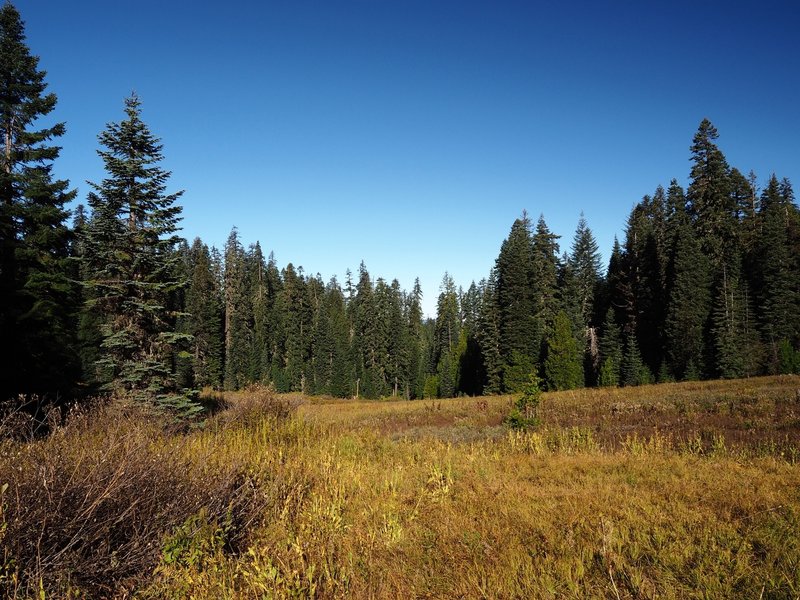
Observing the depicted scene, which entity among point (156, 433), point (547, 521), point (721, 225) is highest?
point (721, 225)

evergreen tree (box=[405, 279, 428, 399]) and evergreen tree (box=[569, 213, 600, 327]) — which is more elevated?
evergreen tree (box=[569, 213, 600, 327])

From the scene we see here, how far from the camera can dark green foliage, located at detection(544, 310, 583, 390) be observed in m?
39.1

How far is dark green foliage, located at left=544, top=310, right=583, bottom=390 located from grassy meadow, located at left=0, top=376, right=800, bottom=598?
107 feet

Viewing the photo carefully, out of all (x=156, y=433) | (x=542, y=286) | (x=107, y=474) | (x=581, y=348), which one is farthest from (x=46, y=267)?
(x=581, y=348)

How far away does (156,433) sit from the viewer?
6254mm

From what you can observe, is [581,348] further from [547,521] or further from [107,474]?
[107,474]

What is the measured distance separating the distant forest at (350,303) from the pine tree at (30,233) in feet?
0.22

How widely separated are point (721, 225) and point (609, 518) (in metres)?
44.8

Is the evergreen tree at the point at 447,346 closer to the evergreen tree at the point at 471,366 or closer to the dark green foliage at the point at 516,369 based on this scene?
the evergreen tree at the point at 471,366

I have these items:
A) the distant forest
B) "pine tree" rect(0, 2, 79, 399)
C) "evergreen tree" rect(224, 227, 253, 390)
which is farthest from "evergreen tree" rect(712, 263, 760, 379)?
"evergreen tree" rect(224, 227, 253, 390)

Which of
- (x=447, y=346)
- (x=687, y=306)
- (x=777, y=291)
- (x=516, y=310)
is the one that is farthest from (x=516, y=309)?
(x=447, y=346)

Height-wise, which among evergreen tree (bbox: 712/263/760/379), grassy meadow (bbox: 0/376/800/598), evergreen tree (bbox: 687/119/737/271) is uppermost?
evergreen tree (bbox: 687/119/737/271)

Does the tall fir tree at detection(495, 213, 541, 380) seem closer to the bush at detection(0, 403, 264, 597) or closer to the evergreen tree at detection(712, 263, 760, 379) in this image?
the evergreen tree at detection(712, 263, 760, 379)

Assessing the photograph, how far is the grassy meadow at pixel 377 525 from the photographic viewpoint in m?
3.35
